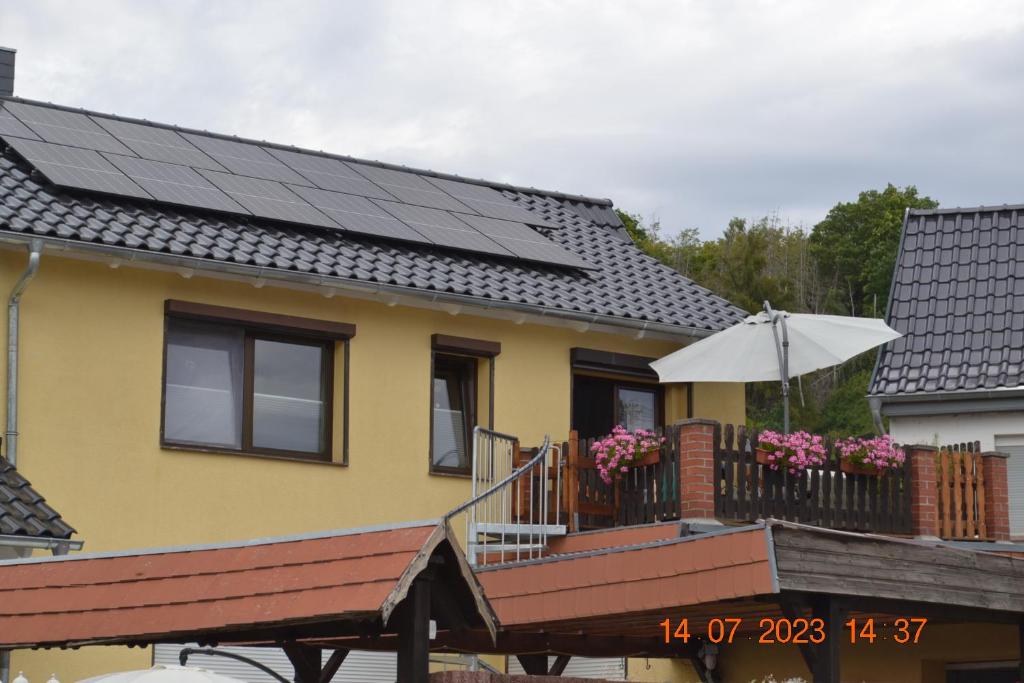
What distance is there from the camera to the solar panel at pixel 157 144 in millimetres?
19406

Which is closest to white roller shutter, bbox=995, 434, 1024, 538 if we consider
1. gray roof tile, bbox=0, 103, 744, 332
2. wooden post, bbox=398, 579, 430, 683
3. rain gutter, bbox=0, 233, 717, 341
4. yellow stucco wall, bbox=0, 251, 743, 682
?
gray roof tile, bbox=0, 103, 744, 332

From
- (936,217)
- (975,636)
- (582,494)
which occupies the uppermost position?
(936,217)

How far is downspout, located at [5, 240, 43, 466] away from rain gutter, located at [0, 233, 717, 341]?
0.16 meters

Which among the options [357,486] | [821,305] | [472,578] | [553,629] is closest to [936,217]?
[357,486]

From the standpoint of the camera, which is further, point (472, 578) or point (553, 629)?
point (553, 629)

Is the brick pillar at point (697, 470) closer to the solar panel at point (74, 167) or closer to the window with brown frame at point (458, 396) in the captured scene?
the window with brown frame at point (458, 396)

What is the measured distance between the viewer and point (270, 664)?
53.4 ft

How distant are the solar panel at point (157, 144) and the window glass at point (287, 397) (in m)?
2.97

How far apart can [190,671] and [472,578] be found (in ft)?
5.36

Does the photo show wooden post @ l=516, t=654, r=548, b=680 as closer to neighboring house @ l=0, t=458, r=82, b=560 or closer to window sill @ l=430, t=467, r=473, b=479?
window sill @ l=430, t=467, r=473, b=479

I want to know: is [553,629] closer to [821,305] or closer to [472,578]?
[472,578]

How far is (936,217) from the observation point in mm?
25219

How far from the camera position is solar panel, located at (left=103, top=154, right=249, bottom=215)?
17750mm

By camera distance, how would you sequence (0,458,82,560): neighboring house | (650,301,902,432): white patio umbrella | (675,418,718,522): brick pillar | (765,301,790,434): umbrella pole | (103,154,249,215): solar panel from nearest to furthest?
(0,458,82,560): neighboring house < (675,418,718,522): brick pillar < (103,154,249,215): solar panel < (765,301,790,434): umbrella pole < (650,301,902,432): white patio umbrella
